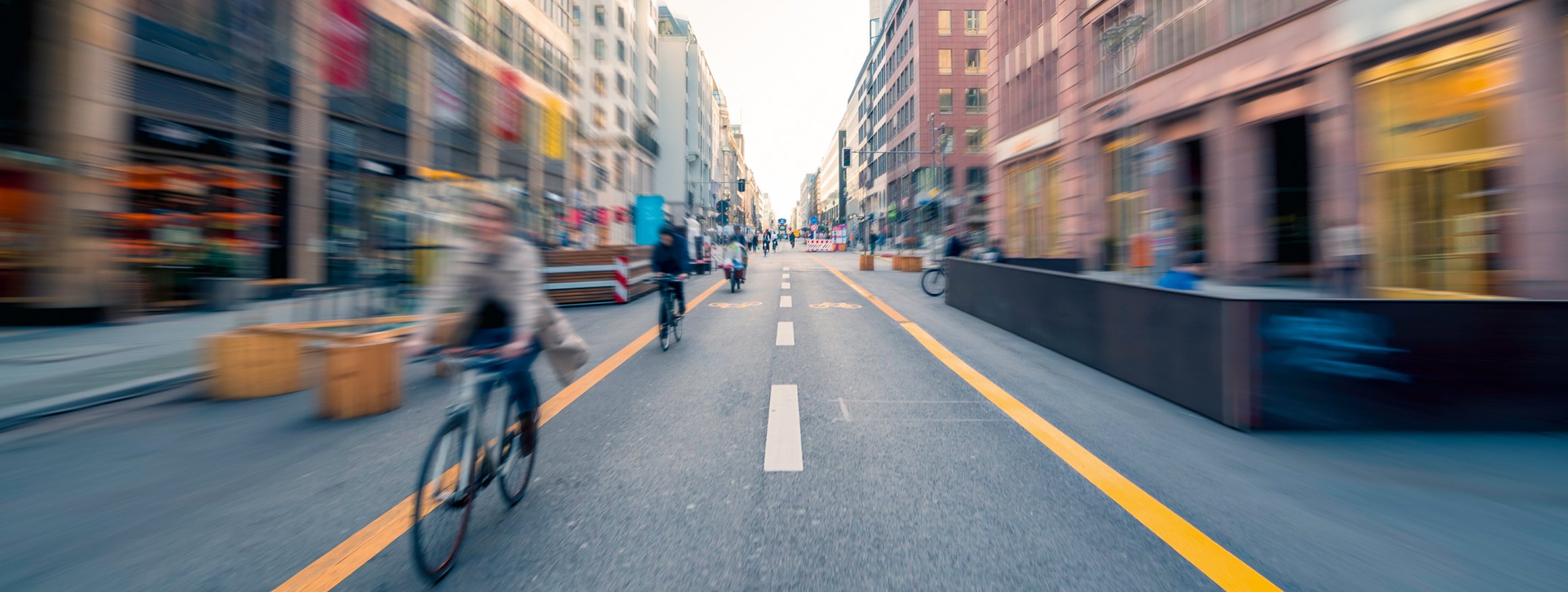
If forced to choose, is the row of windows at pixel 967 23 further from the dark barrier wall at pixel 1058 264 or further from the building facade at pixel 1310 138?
the dark barrier wall at pixel 1058 264

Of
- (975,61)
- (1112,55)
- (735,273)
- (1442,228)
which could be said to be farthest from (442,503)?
(975,61)

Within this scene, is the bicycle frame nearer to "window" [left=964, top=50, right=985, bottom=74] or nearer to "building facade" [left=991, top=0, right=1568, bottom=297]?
"building facade" [left=991, top=0, right=1568, bottom=297]

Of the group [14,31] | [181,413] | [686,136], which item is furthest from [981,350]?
[686,136]

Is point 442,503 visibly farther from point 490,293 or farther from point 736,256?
point 736,256

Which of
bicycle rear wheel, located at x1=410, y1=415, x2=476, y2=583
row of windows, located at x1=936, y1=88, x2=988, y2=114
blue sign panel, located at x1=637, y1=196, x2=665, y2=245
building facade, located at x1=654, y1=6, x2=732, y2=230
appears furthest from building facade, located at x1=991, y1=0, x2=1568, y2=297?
building facade, located at x1=654, y1=6, x2=732, y2=230

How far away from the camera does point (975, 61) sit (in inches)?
2260

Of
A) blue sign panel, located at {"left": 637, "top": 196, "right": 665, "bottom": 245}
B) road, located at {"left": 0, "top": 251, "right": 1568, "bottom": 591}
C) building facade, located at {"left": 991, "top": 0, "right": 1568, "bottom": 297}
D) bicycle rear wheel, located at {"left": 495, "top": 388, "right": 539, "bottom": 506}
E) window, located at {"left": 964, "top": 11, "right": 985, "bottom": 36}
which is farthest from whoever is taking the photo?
window, located at {"left": 964, "top": 11, "right": 985, "bottom": 36}

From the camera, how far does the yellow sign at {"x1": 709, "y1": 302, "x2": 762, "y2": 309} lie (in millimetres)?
14391

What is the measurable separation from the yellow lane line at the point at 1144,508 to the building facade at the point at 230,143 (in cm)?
1116

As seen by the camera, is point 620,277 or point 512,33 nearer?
point 620,277

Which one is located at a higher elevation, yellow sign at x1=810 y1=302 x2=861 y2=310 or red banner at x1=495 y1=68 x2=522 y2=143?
red banner at x1=495 y1=68 x2=522 y2=143

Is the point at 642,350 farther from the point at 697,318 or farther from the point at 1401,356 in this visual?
the point at 1401,356

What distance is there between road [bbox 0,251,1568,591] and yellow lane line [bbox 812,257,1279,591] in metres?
0.02

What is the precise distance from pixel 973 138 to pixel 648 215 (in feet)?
109
